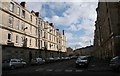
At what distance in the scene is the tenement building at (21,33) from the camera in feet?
128

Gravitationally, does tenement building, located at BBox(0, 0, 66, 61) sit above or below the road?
above

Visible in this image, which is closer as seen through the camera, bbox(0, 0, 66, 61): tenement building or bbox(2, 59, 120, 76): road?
bbox(2, 59, 120, 76): road

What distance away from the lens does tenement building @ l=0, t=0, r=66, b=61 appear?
3916 cm

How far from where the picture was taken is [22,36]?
4728cm

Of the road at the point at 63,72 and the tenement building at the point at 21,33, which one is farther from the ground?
the tenement building at the point at 21,33

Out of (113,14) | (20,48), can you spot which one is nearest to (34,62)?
(20,48)

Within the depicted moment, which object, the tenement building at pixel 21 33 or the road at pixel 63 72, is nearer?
the road at pixel 63 72

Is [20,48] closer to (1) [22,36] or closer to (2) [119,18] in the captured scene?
(1) [22,36]

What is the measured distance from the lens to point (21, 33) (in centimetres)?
4659

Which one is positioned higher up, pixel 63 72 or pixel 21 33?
pixel 21 33

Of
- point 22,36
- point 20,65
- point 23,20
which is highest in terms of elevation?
point 23,20

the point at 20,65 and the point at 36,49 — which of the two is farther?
the point at 36,49

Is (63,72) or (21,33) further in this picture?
(21,33)

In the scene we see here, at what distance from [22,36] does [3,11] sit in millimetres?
9943
